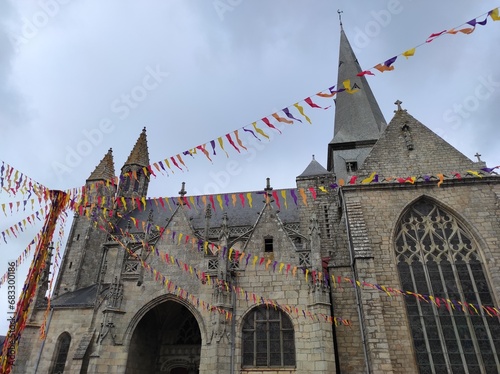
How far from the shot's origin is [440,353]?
853 centimetres

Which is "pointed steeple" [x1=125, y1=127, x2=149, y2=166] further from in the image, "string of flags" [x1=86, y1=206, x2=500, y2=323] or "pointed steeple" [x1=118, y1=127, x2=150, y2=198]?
"string of flags" [x1=86, y1=206, x2=500, y2=323]

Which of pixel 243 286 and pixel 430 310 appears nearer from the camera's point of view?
pixel 430 310

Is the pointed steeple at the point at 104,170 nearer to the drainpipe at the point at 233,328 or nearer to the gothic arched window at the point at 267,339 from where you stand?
the drainpipe at the point at 233,328

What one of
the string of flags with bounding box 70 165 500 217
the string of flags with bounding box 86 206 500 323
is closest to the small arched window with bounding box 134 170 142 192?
the string of flags with bounding box 70 165 500 217

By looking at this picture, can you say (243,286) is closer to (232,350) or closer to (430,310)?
(232,350)

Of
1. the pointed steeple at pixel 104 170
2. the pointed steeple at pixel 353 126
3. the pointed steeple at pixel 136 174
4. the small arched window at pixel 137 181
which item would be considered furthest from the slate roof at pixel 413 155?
the small arched window at pixel 137 181

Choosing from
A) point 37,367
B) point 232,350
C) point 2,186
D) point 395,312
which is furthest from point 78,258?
point 395,312

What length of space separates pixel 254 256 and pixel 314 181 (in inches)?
206

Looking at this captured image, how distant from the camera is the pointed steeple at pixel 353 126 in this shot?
53.4 feet

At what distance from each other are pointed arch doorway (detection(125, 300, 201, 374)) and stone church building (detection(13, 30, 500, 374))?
1.7 inches

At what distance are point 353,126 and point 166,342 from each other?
1329cm

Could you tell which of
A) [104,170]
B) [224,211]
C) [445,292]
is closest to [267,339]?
[445,292]

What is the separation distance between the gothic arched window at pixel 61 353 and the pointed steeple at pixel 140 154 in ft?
46.7

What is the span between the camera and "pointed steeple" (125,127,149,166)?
25566mm
